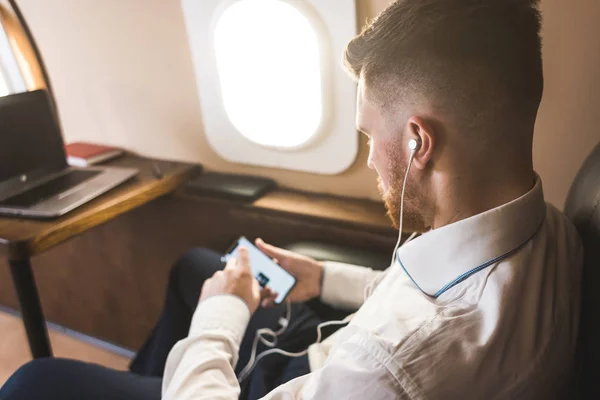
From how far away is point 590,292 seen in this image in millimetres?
670

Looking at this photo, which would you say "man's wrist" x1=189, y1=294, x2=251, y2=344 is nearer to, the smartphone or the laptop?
the smartphone

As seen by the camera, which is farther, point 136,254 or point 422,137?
point 136,254

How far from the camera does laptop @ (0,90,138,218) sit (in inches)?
48.4

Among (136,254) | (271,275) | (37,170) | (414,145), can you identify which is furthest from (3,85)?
(414,145)

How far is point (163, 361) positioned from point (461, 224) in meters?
0.83

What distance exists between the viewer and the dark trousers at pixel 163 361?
0.94 meters

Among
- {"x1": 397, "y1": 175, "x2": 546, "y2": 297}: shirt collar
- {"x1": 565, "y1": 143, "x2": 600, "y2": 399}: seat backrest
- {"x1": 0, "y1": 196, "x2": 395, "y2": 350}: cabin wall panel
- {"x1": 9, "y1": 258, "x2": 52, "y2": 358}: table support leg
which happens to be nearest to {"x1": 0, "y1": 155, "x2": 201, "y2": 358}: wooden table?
{"x1": 9, "y1": 258, "x2": 52, "y2": 358}: table support leg

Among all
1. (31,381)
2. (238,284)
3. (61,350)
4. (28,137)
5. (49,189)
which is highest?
(28,137)

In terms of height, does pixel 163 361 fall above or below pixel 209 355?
below

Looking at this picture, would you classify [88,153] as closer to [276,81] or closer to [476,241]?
[276,81]

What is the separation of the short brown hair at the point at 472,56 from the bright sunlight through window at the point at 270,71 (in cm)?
57

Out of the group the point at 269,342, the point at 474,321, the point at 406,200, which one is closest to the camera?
the point at 474,321

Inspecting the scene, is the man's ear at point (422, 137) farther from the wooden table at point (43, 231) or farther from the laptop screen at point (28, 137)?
the laptop screen at point (28, 137)

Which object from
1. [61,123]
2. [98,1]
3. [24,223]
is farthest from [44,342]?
[98,1]
